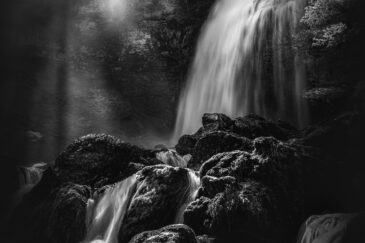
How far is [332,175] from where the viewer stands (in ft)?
29.5

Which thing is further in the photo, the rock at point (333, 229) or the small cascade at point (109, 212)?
the small cascade at point (109, 212)

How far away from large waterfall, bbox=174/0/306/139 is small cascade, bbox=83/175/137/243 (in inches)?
384

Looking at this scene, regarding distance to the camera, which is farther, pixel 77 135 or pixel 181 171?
pixel 77 135

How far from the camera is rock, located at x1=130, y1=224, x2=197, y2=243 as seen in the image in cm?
707

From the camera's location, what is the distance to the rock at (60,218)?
394 inches

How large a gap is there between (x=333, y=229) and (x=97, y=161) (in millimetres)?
7377

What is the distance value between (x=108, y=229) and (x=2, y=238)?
12.9ft

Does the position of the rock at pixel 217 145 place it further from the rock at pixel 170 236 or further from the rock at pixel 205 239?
the rock at pixel 170 236

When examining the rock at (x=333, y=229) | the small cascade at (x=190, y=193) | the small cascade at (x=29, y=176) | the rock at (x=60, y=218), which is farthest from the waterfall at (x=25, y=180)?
the rock at (x=333, y=229)

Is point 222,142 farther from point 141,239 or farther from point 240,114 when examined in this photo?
point 240,114

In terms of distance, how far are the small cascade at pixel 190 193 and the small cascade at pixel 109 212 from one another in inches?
57.0

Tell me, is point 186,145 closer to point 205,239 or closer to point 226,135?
point 226,135

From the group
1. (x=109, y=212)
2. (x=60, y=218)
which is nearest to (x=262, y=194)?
(x=109, y=212)

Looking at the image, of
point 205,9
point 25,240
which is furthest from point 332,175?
point 205,9
